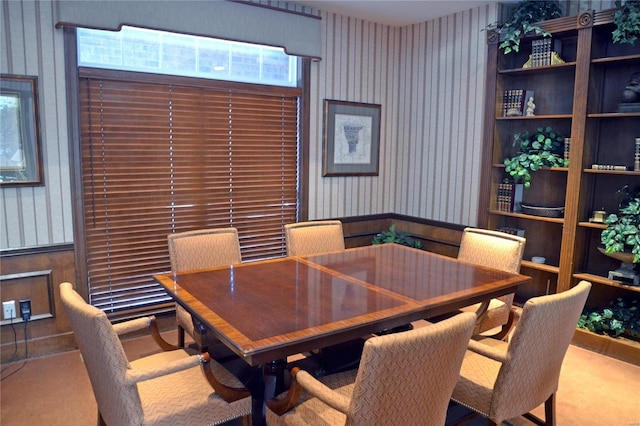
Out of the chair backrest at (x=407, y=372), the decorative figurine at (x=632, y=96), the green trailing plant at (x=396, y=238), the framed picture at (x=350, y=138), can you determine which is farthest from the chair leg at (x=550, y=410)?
the framed picture at (x=350, y=138)

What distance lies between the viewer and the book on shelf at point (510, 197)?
4039 millimetres

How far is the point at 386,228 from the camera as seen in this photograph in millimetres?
5035

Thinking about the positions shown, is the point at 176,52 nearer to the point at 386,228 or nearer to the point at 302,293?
the point at 302,293

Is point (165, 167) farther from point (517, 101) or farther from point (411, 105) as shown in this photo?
point (517, 101)

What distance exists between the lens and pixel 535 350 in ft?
6.44

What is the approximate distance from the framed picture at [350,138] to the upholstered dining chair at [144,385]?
107 inches

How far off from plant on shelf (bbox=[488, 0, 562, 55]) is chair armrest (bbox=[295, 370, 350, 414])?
3.14 meters

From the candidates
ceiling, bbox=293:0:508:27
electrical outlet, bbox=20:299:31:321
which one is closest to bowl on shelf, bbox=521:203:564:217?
ceiling, bbox=293:0:508:27

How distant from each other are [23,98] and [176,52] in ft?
3.61

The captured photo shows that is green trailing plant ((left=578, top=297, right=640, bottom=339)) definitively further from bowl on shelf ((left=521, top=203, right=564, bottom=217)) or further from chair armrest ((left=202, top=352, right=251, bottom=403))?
chair armrest ((left=202, top=352, right=251, bottom=403))

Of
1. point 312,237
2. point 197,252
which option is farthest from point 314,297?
point 312,237

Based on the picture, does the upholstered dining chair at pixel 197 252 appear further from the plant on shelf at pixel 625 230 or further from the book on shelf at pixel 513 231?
the plant on shelf at pixel 625 230

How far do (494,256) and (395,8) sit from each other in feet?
7.73

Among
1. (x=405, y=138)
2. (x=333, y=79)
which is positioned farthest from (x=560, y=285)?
(x=333, y=79)
